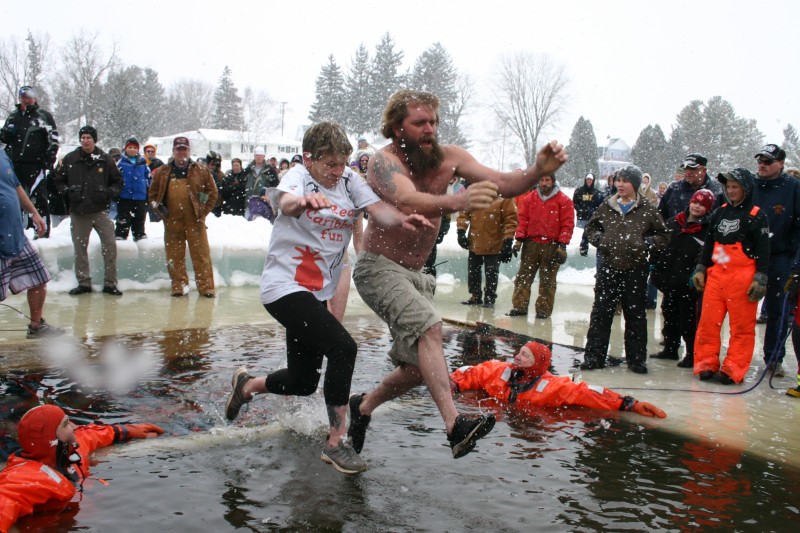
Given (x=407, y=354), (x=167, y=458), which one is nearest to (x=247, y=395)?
(x=167, y=458)

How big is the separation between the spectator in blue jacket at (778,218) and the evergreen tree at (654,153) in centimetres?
4874

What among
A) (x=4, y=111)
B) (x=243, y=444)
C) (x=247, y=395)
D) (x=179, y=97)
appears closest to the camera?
(x=243, y=444)

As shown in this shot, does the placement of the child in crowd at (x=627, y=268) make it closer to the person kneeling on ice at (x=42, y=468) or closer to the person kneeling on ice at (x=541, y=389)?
the person kneeling on ice at (x=541, y=389)

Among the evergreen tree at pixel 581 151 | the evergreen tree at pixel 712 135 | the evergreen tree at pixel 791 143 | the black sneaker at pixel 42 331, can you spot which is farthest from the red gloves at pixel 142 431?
the evergreen tree at pixel 791 143

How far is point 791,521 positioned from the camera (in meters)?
3.46

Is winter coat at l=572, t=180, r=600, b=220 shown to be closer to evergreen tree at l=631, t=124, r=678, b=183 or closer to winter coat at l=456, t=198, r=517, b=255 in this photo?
winter coat at l=456, t=198, r=517, b=255

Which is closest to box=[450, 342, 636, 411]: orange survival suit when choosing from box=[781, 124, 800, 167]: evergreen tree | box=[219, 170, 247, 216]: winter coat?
box=[219, 170, 247, 216]: winter coat

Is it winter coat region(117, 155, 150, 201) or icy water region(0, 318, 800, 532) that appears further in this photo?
winter coat region(117, 155, 150, 201)

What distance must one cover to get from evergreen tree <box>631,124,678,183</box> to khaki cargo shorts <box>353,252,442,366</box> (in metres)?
52.9

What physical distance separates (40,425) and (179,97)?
88.7 m

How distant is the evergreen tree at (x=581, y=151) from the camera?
52.5m

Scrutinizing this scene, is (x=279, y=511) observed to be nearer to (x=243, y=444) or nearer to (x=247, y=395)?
(x=243, y=444)

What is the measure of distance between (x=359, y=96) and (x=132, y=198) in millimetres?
46633

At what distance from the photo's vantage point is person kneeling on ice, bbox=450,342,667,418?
529 cm
